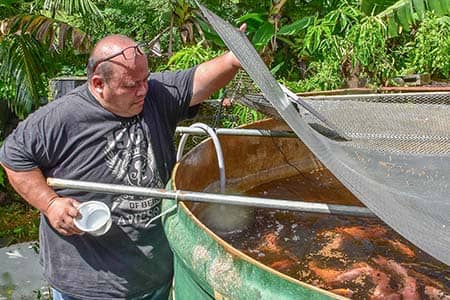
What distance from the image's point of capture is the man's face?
2.73 metres

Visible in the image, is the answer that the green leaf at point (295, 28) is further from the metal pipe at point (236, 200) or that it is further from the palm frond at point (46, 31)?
the metal pipe at point (236, 200)

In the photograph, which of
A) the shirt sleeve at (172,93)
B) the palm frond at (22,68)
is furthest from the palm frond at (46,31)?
the shirt sleeve at (172,93)

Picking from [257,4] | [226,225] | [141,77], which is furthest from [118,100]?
[257,4]

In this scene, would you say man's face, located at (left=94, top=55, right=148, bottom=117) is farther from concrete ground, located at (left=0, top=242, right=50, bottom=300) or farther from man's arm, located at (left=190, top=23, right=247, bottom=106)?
concrete ground, located at (left=0, top=242, right=50, bottom=300)

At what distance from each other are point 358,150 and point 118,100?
40.3 inches

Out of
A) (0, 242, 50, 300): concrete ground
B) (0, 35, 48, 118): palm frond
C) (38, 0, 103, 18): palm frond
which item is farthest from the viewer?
(0, 35, 48, 118): palm frond

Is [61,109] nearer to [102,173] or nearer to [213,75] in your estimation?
[102,173]

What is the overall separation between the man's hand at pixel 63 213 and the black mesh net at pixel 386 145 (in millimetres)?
850

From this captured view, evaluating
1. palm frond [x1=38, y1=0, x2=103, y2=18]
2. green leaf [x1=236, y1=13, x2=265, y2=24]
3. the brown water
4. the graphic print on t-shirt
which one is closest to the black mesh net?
the brown water

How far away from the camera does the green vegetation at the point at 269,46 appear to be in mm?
5762

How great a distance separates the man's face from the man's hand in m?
0.46

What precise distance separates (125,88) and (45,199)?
562 millimetres

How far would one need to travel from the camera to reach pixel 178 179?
261 cm

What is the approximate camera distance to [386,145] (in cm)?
292
